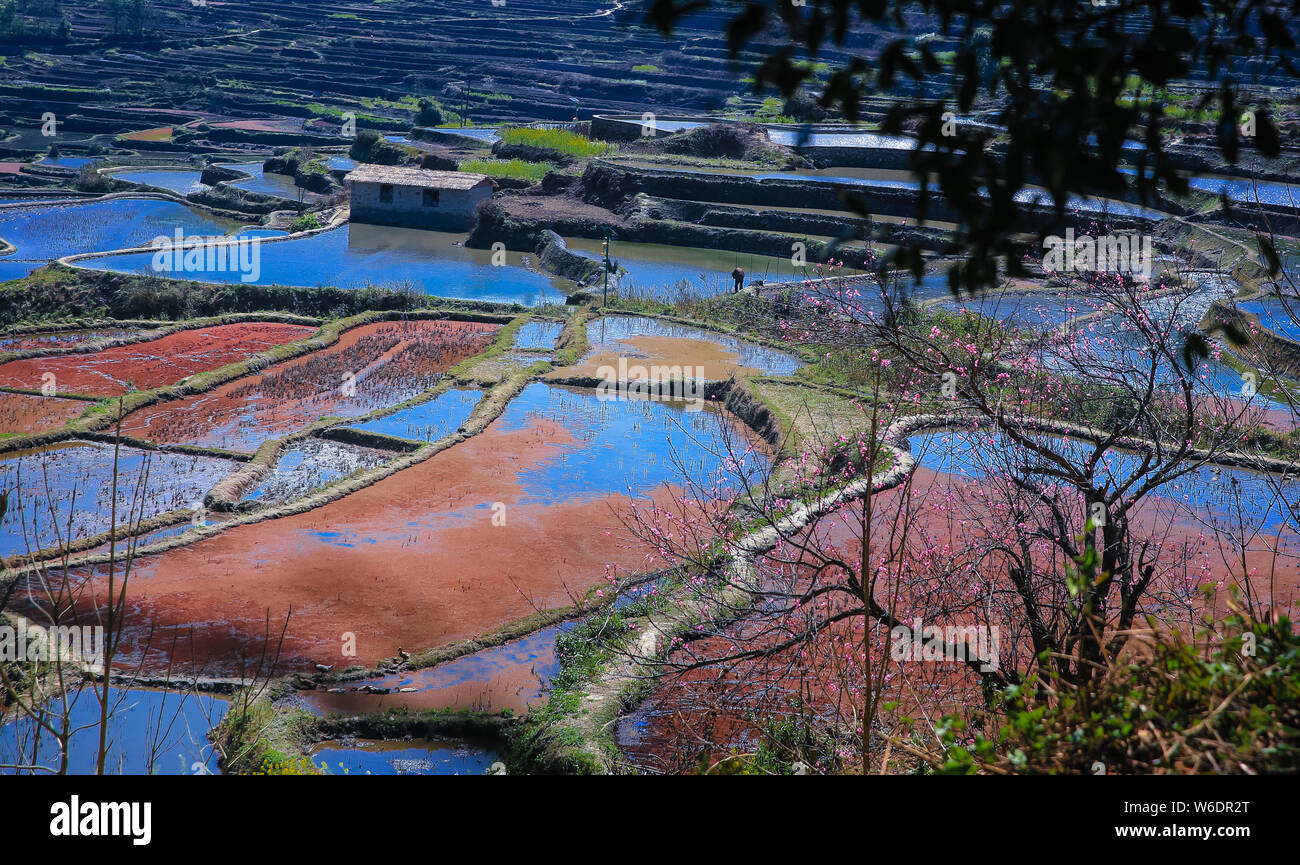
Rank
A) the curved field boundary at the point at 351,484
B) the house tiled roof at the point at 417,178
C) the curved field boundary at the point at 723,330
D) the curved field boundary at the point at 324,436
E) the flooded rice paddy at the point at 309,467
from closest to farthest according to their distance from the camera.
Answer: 1. the curved field boundary at the point at 351,484
2. the curved field boundary at the point at 324,436
3. the flooded rice paddy at the point at 309,467
4. the curved field boundary at the point at 723,330
5. the house tiled roof at the point at 417,178

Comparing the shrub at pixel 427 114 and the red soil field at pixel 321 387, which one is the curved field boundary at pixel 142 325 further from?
the shrub at pixel 427 114

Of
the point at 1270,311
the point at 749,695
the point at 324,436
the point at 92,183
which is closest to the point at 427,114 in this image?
the point at 92,183

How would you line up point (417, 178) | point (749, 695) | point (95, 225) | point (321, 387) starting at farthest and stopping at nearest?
point (417, 178)
point (95, 225)
point (321, 387)
point (749, 695)

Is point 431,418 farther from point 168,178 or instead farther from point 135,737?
point 168,178

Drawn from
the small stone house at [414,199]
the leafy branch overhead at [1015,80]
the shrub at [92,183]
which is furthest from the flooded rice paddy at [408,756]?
the shrub at [92,183]

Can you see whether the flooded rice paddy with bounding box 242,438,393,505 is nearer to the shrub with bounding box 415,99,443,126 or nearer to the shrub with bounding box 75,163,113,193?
the shrub with bounding box 75,163,113,193

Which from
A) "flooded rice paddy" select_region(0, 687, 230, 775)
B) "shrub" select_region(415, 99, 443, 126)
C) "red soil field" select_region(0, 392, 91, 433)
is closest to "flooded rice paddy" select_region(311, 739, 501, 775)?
"flooded rice paddy" select_region(0, 687, 230, 775)
